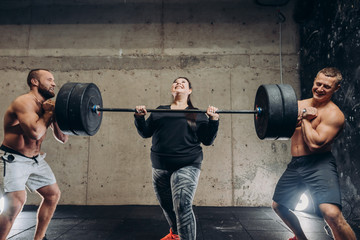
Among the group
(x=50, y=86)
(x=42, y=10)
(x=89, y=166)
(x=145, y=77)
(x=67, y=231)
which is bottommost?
(x=67, y=231)

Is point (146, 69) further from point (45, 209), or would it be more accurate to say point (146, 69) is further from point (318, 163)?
point (318, 163)

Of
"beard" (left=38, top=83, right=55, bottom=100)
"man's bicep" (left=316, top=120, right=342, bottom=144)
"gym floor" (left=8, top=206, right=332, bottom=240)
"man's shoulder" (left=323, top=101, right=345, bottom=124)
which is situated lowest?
"gym floor" (left=8, top=206, right=332, bottom=240)

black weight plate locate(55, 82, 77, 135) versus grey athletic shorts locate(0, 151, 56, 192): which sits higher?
black weight plate locate(55, 82, 77, 135)

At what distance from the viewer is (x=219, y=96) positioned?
3.48 meters

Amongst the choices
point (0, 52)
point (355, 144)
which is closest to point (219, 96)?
point (355, 144)

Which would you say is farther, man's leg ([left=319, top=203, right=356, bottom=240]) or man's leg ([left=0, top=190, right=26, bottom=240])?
man's leg ([left=0, top=190, right=26, bottom=240])

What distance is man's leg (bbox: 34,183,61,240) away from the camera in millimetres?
1950

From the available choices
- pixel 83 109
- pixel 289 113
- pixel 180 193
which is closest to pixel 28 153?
pixel 83 109

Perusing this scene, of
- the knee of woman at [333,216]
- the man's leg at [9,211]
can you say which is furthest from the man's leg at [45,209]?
the knee of woman at [333,216]

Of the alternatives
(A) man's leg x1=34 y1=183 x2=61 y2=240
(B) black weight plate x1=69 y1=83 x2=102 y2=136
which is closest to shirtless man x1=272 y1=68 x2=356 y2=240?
(B) black weight plate x1=69 y1=83 x2=102 y2=136

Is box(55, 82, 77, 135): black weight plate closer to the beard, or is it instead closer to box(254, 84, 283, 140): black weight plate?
the beard

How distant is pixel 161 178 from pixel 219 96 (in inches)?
79.2

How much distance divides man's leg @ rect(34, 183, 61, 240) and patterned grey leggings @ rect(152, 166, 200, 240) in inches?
37.5

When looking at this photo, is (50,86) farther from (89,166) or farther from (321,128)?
(321,128)
